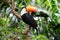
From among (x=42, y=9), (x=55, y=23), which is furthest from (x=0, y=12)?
(x=55, y=23)

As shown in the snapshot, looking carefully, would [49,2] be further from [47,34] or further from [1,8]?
[1,8]

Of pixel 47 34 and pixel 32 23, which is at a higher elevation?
pixel 32 23

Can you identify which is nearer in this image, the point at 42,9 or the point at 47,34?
the point at 42,9

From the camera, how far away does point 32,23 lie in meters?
1.39

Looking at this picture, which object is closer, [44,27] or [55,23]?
[55,23]

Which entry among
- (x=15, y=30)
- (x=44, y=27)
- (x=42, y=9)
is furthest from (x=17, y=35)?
(x=42, y=9)

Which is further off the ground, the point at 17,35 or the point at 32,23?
the point at 32,23

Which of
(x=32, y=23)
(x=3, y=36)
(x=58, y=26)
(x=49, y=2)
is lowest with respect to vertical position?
(x=3, y=36)

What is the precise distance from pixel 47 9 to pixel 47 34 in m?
0.27

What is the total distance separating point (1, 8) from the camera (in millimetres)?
1726

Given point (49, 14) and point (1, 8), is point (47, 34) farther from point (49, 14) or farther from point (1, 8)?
point (1, 8)

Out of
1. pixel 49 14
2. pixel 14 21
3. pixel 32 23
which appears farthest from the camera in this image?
pixel 14 21

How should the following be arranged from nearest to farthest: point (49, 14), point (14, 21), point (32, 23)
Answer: point (32, 23) < point (49, 14) < point (14, 21)

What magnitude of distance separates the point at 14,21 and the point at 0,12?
0.70 ft
